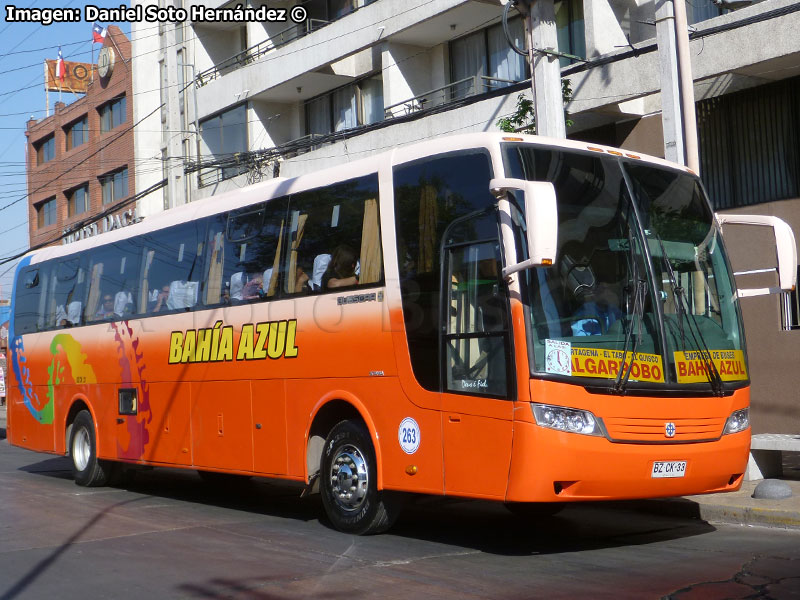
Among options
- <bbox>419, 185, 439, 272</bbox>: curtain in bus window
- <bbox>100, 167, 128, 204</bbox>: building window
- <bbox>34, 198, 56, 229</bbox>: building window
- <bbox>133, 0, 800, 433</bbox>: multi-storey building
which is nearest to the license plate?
<bbox>419, 185, 439, 272</bbox>: curtain in bus window

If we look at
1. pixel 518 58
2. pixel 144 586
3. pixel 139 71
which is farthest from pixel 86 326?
pixel 139 71

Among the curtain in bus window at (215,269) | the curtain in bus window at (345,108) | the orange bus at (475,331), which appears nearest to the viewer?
the orange bus at (475,331)

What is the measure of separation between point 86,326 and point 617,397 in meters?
9.35

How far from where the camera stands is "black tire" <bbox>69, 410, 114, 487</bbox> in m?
15.1

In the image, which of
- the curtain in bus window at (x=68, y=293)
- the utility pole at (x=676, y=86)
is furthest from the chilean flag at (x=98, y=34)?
the utility pole at (x=676, y=86)

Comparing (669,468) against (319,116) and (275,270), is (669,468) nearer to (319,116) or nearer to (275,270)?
(275,270)

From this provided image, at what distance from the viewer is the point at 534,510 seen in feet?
35.9

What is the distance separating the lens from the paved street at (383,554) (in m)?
7.27

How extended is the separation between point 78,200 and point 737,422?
136ft

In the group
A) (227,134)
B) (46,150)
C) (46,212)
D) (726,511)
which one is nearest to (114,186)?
(46,212)

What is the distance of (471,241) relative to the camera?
28.5ft

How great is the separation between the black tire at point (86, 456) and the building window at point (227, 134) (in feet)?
46.7

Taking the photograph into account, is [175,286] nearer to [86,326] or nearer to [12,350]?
[86,326]

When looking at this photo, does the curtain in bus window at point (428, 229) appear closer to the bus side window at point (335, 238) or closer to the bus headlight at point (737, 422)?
the bus side window at point (335, 238)
